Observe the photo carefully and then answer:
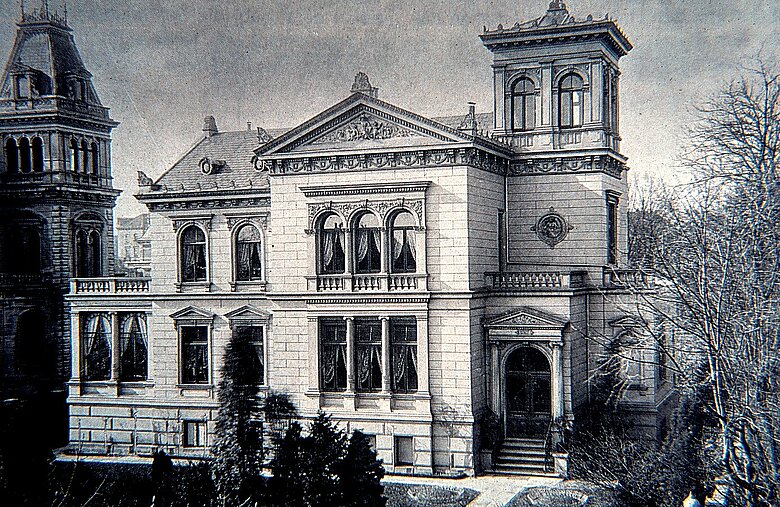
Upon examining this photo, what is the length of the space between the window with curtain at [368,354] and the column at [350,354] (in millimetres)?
127

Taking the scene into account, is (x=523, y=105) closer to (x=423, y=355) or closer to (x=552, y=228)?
(x=552, y=228)

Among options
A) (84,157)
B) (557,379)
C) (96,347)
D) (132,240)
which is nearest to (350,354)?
(557,379)

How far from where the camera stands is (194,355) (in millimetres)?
32094

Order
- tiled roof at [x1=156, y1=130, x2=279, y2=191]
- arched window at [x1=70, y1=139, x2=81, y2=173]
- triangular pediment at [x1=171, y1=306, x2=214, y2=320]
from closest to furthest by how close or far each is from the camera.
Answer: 1. triangular pediment at [x1=171, y1=306, x2=214, y2=320]
2. tiled roof at [x1=156, y1=130, x2=279, y2=191]
3. arched window at [x1=70, y1=139, x2=81, y2=173]

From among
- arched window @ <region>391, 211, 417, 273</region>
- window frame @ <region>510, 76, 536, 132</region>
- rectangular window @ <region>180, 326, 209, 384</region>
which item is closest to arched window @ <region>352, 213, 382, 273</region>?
arched window @ <region>391, 211, 417, 273</region>

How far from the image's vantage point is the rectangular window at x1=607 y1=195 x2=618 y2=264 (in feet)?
100

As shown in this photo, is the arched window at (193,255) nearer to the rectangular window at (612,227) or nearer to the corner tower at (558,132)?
the corner tower at (558,132)

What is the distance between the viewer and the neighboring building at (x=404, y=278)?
27500 millimetres

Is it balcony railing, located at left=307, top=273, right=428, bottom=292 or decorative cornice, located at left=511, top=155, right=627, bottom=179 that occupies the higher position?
decorative cornice, located at left=511, top=155, right=627, bottom=179

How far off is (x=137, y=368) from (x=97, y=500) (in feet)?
42.0

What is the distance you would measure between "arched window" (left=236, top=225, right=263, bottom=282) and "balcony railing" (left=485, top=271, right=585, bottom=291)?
29.1 feet

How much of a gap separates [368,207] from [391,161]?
1691 millimetres

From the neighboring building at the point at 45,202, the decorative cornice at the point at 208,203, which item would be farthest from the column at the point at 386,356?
the neighboring building at the point at 45,202

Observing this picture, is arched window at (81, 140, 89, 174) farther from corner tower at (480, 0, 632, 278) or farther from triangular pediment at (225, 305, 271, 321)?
corner tower at (480, 0, 632, 278)
